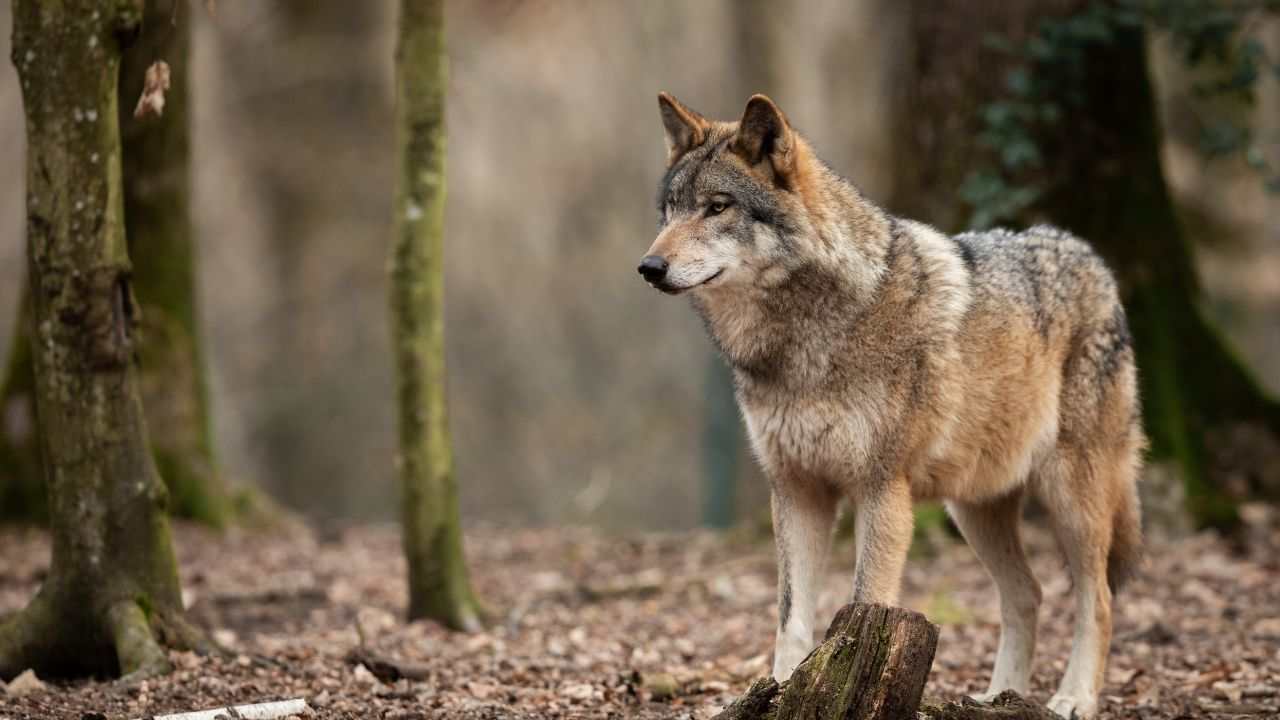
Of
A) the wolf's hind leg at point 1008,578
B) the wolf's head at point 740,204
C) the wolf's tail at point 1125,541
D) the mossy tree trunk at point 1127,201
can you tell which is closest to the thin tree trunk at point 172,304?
the mossy tree trunk at point 1127,201

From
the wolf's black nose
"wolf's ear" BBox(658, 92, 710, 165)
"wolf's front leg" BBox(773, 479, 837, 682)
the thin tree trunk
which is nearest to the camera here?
the wolf's black nose

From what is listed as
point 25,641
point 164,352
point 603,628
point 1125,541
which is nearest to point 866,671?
point 1125,541

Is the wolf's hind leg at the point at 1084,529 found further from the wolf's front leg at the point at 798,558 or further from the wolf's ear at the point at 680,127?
the wolf's ear at the point at 680,127

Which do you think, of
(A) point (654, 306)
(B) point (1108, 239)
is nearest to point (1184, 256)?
Result: (B) point (1108, 239)

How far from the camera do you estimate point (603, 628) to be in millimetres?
7020

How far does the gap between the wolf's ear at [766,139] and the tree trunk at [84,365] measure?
2397 mm

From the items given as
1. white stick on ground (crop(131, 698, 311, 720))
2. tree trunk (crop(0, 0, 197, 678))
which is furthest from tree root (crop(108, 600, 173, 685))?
white stick on ground (crop(131, 698, 311, 720))

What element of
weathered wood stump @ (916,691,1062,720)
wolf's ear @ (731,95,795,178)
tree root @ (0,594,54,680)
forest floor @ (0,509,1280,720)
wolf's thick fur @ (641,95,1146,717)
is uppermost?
wolf's ear @ (731,95,795,178)

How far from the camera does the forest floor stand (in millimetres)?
4949

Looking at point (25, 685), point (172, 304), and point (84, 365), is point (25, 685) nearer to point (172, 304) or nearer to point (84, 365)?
point (84, 365)

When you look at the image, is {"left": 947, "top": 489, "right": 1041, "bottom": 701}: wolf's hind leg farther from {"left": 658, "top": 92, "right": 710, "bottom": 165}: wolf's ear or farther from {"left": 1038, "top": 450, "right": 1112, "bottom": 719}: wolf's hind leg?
{"left": 658, "top": 92, "right": 710, "bottom": 165}: wolf's ear

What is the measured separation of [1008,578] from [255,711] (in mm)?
3044

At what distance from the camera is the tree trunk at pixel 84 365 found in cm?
498

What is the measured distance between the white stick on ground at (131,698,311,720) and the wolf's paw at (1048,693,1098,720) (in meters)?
2.77
